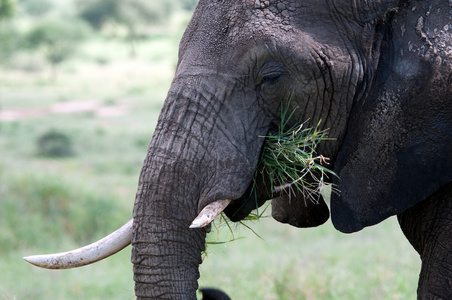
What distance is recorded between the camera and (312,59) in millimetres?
2604

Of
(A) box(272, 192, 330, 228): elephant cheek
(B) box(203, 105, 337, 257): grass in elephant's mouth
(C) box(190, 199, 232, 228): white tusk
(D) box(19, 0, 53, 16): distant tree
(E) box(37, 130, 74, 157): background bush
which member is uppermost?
(B) box(203, 105, 337, 257): grass in elephant's mouth

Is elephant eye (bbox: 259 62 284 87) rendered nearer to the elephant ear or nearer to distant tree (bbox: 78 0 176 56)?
the elephant ear

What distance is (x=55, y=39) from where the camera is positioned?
116 ft

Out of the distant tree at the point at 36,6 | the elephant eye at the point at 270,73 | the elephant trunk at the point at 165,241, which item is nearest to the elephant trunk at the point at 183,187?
the elephant trunk at the point at 165,241

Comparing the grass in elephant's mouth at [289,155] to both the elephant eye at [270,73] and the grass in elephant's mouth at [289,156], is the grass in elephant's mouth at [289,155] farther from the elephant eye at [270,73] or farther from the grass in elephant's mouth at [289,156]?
the elephant eye at [270,73]

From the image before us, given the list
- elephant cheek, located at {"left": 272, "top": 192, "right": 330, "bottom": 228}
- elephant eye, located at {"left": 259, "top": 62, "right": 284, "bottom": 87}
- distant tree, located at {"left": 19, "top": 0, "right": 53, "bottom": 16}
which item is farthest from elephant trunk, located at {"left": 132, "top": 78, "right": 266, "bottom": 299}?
distant tree, located at {"left": 19, "top": 0, "right": 53, "bottom": 16}

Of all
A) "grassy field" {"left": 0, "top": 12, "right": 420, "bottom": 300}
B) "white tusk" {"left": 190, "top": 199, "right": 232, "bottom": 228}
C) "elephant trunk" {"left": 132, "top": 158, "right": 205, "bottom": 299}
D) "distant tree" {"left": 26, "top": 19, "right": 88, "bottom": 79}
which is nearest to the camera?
"white tusk" {"left": 190, "top": 199, "right": 232, "bottom": 228}

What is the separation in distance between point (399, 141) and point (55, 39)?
112 ft

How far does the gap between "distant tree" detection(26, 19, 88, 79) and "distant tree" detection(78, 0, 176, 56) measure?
834 centimetres

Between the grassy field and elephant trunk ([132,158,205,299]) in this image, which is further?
the grassy field

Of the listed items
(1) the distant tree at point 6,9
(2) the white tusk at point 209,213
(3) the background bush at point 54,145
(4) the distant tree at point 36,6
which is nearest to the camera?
(2) the white tusk at point 209,213

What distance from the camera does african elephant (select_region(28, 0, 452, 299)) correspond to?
2.54 m

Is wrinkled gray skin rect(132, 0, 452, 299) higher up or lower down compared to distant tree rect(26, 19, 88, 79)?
higher up

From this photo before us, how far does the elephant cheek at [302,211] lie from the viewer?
3.20 metres
